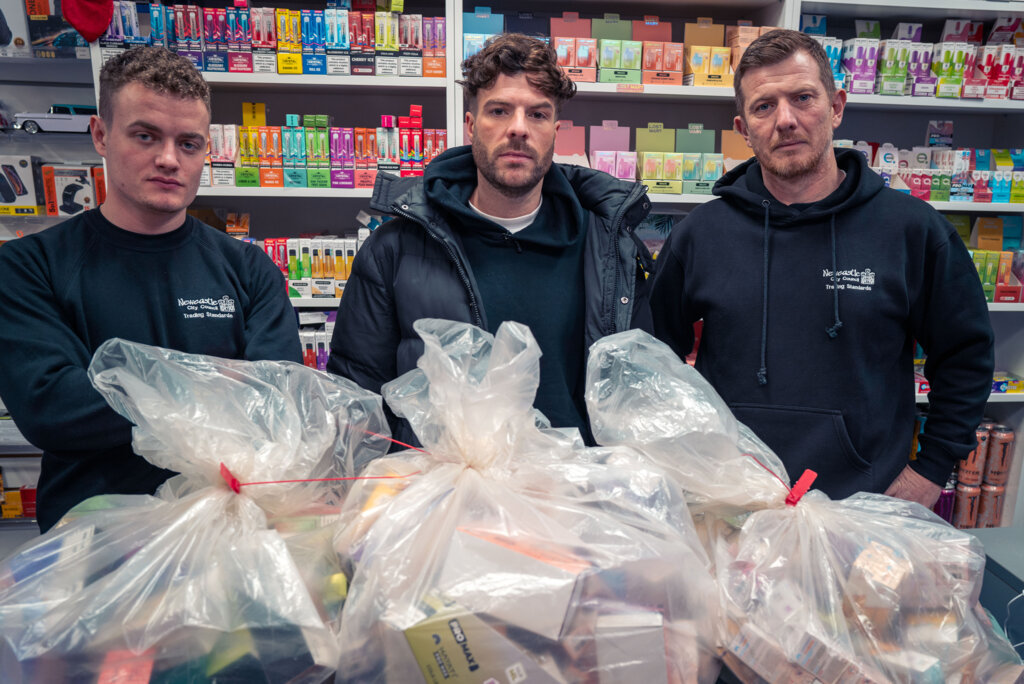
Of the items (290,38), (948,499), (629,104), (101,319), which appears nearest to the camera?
(101,319)

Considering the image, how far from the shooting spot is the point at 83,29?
8.38ft

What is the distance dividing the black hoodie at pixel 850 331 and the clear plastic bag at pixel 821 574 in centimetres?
65

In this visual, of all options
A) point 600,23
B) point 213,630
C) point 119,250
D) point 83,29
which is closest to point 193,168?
point 119,250

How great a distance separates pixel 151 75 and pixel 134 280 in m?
0.40

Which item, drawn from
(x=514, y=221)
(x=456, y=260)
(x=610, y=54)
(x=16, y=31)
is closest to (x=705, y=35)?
(x=610, y=54)

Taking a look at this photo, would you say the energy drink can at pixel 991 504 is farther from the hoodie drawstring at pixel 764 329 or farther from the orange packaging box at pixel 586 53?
the orange packaging box at pixel 586 53

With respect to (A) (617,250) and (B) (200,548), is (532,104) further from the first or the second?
(B) (200,548)

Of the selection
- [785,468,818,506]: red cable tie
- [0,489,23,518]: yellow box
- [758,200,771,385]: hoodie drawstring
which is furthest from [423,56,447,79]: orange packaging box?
[0,489,23,518]: yellow box

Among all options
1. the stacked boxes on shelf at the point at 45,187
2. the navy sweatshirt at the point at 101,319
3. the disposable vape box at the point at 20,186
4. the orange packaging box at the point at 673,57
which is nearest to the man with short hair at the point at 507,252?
the navy sweatshirt at the point at 101,319

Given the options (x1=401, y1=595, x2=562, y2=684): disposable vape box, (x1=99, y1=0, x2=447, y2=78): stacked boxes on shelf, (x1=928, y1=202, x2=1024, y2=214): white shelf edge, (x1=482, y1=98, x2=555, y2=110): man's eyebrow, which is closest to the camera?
(x1=401, y1=595, x2=562, y2=684): disposable vape box

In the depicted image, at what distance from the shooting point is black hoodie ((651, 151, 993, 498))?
1503 mm

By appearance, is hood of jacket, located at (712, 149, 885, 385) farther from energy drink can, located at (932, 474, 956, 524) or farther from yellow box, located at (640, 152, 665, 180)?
energy drink can, located at (932, 474, 956, 524)

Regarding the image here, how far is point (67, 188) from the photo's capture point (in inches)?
113

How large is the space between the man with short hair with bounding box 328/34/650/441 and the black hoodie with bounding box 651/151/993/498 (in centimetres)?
27
